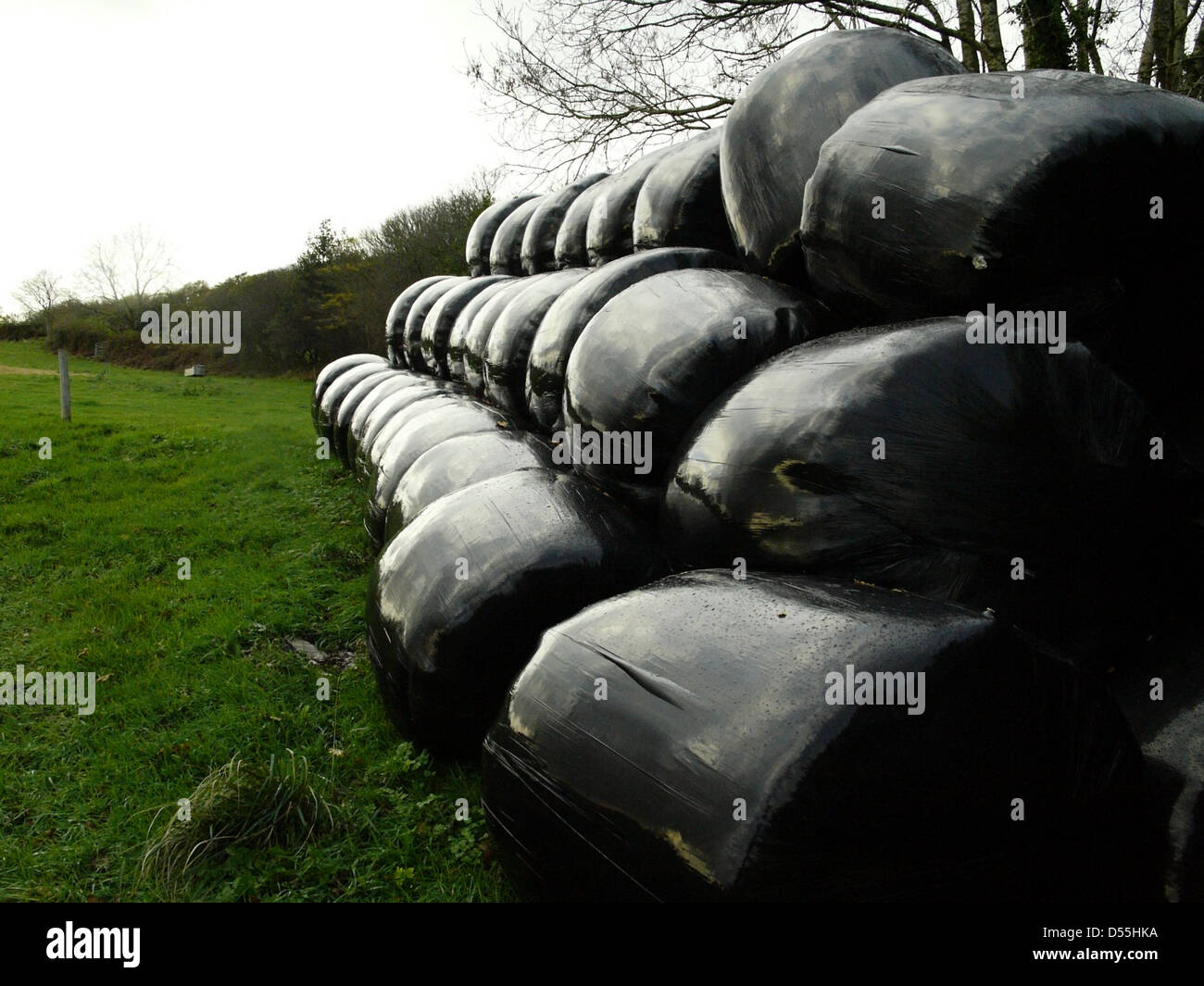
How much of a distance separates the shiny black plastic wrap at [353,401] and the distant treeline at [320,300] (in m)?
11.6

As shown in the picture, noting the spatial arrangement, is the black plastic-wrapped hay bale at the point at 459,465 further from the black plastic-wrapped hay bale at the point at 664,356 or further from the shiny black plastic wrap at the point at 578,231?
the shiny black plastic wrap at the point at 578,231

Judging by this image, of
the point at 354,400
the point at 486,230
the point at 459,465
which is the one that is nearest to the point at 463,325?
the point at 354,400

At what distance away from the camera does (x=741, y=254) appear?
10.4 feet

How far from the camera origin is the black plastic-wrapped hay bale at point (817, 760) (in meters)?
1.44

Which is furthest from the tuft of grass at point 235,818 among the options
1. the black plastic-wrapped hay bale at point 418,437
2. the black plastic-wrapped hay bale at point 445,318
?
the black plastic-wrapped hay bale at point 445,318

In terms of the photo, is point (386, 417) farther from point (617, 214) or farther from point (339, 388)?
point (339, 388)

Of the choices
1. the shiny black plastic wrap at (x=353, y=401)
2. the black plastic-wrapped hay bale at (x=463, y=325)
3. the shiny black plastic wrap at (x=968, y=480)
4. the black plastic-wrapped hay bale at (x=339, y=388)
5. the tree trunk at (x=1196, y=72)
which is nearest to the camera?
the shiny black plastic wrap at (x=968, y=480)

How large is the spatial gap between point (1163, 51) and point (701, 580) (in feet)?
31.1

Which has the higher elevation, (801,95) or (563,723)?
(801,95)

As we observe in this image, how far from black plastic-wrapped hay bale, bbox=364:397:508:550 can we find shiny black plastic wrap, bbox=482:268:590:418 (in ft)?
0.40

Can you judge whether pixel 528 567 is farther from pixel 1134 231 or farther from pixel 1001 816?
pixel 1134 231

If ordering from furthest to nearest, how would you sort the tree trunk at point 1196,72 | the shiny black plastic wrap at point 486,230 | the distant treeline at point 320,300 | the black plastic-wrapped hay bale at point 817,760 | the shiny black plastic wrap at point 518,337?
1. the distant treeline at point 320,300
2. the shiny black plastic wrap at point 486,230
3. the tree trunk at point 1196,72
4. the shiny black plastic wrap at point 518,337
5. the black plastic-wrapped hay bale at point 817,760

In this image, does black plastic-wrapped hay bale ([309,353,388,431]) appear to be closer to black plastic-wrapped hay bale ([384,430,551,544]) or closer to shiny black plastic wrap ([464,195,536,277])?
shiny black plastic wrap ([464,195,536,277])

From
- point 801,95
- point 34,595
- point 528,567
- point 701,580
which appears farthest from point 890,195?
point 34,595
